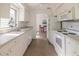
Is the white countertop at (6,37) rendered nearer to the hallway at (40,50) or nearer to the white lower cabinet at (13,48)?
the white lower cabinet at (13,48)

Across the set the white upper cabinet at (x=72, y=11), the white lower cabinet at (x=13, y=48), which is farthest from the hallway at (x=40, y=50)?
the white upper cabinet at (x=72, y=11)

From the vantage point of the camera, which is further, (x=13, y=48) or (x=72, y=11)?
(x=72, y=11)

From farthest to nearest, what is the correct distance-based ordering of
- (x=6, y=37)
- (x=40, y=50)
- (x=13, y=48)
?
(x=40, y=50), (x=6, y=37), (x=13, y=48)

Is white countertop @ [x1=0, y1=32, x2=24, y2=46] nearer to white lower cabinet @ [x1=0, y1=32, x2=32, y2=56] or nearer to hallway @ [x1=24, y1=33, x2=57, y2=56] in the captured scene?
white lower cabinet @ [x1=0, y1=32, x2=32, y2=56]

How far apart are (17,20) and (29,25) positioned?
6.86 ft

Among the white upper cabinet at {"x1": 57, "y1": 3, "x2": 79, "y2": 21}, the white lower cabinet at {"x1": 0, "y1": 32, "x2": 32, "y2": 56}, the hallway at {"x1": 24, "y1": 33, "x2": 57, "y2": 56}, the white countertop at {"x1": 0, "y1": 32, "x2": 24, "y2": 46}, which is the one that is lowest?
the hallway at {"x1": 24, "y1": 33, "x2": 57, "y2": 56}

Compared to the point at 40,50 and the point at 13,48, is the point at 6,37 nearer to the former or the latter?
the point at 13,48

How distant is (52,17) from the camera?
5.87 m

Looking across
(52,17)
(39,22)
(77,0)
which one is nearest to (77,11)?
(77,0)

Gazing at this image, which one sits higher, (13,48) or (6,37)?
(6,37)

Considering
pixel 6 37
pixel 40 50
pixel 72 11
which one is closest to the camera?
pixel 6 37

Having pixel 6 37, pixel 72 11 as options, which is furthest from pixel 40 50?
pixel 6 37

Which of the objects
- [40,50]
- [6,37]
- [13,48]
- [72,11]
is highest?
[72,11]

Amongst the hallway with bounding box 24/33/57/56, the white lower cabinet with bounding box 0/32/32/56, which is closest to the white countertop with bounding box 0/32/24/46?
the white lower cabinet with bounding box 0/32/32/56
